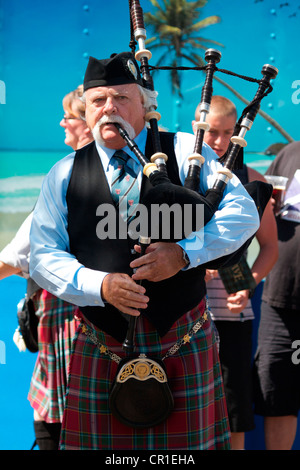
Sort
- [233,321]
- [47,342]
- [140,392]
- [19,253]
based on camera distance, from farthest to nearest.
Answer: [233,321], [47,342], [19,253], [140,392]

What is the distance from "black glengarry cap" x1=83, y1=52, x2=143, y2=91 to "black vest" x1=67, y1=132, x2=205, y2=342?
0.94 ft

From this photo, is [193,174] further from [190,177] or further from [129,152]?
[129,152]

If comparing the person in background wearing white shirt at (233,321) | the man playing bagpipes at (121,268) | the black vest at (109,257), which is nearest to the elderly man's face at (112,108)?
the man playing bagpipes at (121,268)

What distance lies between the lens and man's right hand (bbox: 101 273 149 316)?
6.29 ft

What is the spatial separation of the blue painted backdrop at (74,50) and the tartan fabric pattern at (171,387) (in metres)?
1.74

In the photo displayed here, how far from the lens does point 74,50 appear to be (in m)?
3.63

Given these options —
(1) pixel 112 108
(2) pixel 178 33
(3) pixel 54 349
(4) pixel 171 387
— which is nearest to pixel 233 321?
(3) pixel 54 349

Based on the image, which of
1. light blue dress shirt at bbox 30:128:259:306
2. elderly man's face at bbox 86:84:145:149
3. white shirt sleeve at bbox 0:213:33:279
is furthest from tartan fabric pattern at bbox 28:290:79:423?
elderly man's face at bbox 86:84:145:149

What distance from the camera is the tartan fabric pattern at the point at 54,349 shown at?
2.75 meters

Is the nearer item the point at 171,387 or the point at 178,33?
the point at 171,387

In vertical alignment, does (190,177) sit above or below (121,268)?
above

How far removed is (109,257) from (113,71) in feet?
2.09

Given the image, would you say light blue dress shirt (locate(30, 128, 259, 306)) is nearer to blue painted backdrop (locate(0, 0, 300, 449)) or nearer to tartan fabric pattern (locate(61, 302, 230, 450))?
tartan fabric pattern (locate(61, 302, 230, 450))

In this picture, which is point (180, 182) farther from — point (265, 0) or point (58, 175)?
point (265, 0)
